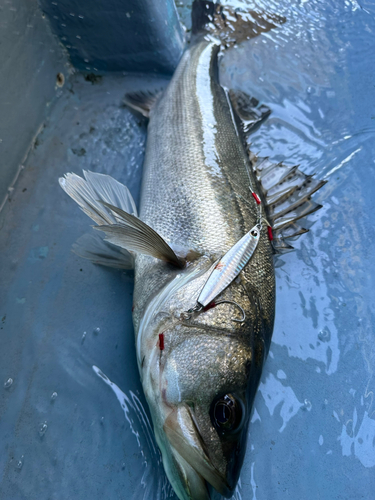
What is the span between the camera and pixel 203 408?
Result: 1324 mm

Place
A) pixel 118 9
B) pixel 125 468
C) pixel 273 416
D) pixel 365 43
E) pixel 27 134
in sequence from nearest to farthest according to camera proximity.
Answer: pixel 125 468, pixel 273 416, pixel 27 134, pixel 118 9, pixel 365 43

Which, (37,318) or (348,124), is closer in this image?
(37,318)

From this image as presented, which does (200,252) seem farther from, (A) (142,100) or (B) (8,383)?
(A) (142,100)

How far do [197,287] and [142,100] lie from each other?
1.59 metres

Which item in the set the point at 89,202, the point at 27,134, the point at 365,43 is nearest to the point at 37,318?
the point at 89,202

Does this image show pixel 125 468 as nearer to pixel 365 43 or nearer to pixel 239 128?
pixel 239 128

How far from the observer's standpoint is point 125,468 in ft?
5.32

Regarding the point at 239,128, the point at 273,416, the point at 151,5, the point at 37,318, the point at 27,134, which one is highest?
the point at 151,5

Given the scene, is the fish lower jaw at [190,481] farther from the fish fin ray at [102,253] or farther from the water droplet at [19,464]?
the fish fin ray at [102,253]

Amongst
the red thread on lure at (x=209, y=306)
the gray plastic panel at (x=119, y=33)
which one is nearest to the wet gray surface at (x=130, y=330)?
the gray plastic panel at (x=119, y=33)

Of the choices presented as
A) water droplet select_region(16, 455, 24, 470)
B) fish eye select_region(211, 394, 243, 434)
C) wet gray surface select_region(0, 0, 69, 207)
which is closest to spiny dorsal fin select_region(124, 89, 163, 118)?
wet gray surface select_region(0, 0, 69, 207)

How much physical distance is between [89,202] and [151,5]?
1501mm

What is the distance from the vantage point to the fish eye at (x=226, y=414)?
1.32m

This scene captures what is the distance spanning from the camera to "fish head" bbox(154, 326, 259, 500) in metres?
1.29
